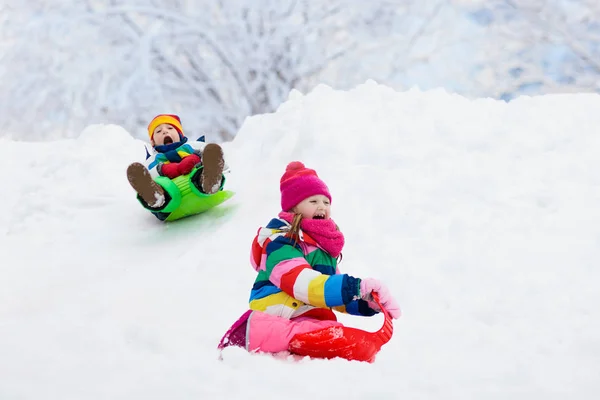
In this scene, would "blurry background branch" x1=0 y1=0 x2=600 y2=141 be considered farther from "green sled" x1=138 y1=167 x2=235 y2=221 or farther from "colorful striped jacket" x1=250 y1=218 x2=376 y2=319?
"colorful striped jacket" x1=250 y1=218 x2=376 y2=319

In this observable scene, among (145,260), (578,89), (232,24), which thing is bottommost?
(145,260)

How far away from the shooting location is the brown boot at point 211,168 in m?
3.65

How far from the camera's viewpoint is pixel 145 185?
3.57 metres

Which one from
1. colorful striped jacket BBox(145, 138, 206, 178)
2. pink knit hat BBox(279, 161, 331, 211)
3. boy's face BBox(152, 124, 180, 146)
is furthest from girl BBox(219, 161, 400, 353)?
boy's face BBox(152, 124, 180, 146)

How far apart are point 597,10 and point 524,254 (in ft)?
23.9

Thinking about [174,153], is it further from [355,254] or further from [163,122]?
[355,254]

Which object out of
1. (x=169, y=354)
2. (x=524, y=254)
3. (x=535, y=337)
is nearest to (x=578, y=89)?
(x=524, y=254)

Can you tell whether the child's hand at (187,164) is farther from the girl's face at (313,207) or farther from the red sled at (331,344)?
the red sled at (331,344)

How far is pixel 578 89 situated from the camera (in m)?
9.63

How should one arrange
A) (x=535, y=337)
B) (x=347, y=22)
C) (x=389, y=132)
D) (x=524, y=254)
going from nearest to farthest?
(x=535, y=337) → (x=524, y=254) → (x=389, y=132) → (x=347, y=22)

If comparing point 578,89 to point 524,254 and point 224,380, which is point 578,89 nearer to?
point 524,254

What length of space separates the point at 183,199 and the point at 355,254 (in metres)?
1.44

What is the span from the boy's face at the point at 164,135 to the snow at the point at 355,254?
22.4 inches

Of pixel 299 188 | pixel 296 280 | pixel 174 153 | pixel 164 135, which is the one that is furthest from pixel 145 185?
pixel 296 280
